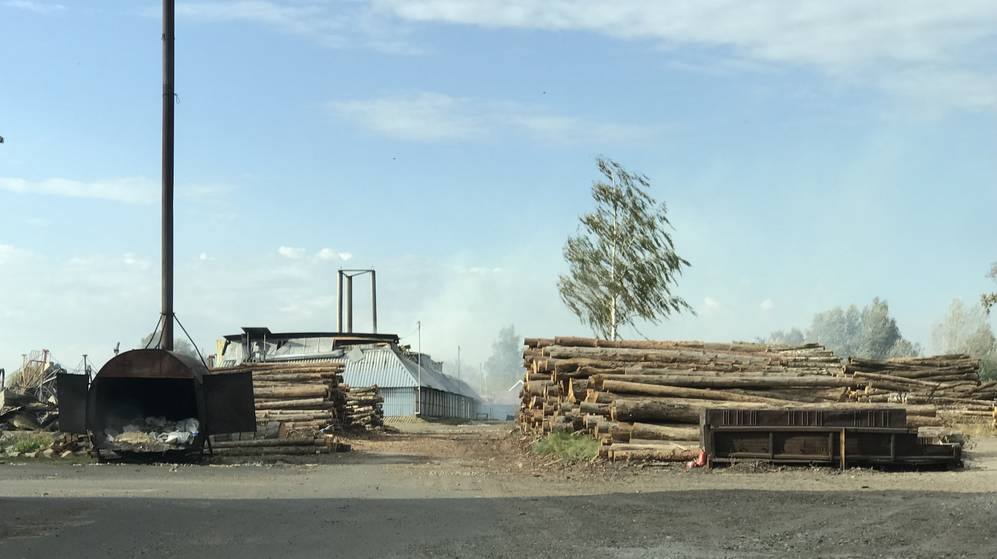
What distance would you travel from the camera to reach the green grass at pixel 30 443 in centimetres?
2558

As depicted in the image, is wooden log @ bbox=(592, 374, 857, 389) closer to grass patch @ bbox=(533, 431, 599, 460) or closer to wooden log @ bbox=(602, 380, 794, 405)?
wooden log @ bbox=(602, 380, 794, 405)

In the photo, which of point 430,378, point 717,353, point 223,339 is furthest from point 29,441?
point 430,378

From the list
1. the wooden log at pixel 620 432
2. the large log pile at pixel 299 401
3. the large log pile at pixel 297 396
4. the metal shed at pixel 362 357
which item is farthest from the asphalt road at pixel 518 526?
the metal shed at pixel 362 357

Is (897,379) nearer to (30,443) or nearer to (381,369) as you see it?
(30,443)

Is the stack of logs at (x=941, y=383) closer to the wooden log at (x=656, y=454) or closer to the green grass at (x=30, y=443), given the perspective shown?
the wooden log at (x=656, y=454)

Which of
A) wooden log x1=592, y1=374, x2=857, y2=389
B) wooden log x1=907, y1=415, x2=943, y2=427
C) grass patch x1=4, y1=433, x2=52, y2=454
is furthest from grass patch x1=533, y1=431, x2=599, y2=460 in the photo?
grass patch x1=4, y1=433, x2=52, y2=454

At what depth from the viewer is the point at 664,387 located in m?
22.7

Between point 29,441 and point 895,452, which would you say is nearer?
point 895,452

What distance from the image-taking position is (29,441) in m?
26.7

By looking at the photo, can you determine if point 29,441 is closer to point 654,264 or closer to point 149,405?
point 149,405

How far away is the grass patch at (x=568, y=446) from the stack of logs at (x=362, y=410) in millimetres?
14506

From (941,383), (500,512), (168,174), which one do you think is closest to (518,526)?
(500,512)

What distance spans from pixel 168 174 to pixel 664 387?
13.8 meters

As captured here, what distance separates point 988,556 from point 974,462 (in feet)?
39.8
